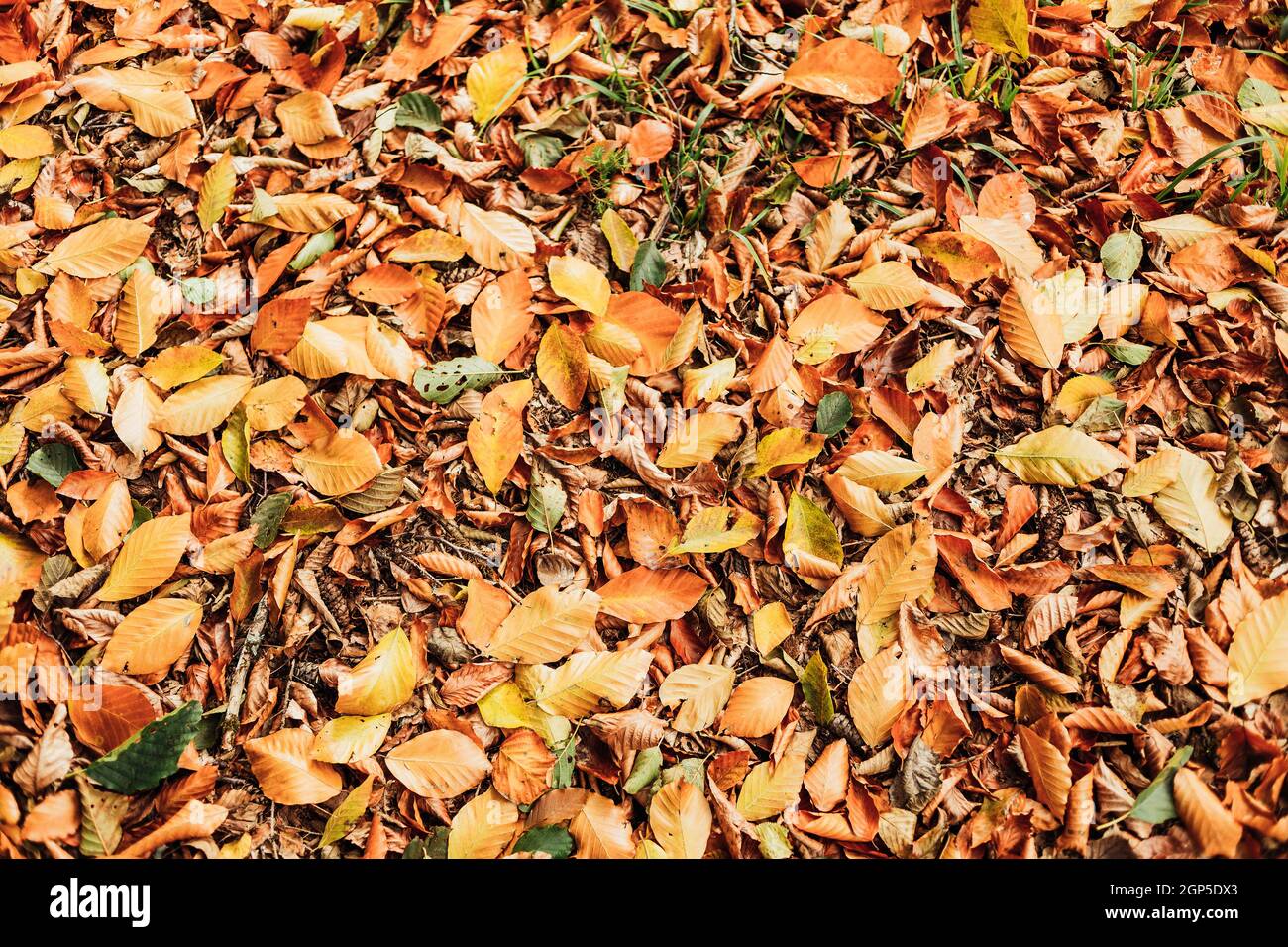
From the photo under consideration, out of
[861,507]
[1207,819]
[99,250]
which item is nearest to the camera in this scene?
[1207,819]

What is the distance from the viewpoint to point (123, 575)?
1627mm

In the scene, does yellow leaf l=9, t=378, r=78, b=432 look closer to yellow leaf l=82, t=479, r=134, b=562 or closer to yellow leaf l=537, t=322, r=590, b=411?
yellow leaf l=82, t=479, r=134, b=562

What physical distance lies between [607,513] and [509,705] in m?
0.44

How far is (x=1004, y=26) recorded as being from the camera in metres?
2.07

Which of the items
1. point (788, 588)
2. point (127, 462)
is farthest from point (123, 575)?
point (788, 588)

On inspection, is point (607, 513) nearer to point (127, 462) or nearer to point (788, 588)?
point (788, 588)

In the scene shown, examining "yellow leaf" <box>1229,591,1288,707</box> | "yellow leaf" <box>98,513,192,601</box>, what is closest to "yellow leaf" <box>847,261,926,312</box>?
"yellow leaf" <box>1229,591,1288,707</box>

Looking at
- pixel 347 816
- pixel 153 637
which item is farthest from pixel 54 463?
pixel 347 816

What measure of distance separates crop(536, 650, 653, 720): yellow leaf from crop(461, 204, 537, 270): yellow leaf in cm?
94

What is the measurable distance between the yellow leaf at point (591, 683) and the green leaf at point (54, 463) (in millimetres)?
1146

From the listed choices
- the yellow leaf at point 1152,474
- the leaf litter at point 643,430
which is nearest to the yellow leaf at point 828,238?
the leaf litter at point 643,430

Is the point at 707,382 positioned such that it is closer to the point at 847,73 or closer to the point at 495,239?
the point at 495,239

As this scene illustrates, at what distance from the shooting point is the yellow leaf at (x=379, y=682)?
1.56 meters

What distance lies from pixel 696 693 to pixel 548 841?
0.40 metres
